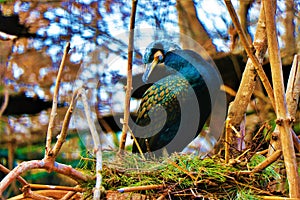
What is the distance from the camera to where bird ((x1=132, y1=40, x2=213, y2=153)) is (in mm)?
1411

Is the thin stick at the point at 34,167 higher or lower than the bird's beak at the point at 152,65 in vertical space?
lower

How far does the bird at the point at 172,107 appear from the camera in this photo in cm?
141

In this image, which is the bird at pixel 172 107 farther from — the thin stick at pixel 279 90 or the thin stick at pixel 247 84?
the thin stick at pixel 279 90

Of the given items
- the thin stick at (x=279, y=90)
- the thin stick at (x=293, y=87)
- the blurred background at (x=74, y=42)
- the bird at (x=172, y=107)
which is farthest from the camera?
the blurred background at (x=74, y=42)

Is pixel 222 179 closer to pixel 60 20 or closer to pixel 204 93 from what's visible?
pixel 204 93

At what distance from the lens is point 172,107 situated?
4.70 feet

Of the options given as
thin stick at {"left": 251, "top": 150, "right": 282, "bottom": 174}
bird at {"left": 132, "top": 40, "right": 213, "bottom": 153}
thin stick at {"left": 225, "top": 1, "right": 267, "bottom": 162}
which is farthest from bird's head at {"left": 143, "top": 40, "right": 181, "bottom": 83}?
thin stick at {"left": 251, "top": 150, "right": 282, "bottom": 174}

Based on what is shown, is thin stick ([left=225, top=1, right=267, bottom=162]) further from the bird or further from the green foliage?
the bird

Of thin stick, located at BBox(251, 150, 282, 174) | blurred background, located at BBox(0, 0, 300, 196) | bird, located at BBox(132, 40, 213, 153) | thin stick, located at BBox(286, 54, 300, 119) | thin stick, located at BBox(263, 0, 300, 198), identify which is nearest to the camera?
thin stick, located at BBox(263, 0, 300, 198)

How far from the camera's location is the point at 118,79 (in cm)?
140

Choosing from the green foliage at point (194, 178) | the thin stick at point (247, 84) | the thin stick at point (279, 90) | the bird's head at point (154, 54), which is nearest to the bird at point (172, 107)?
the bird's head at point (154, 54)

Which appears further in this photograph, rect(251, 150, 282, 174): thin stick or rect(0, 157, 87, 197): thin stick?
rect(251, 150, 282, 174): thin stick

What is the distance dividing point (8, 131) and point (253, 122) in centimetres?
95

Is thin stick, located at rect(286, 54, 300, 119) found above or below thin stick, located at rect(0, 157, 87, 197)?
above
